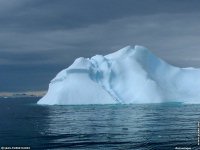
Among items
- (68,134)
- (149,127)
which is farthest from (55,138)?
(149,127)

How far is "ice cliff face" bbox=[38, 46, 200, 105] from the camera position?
97.8 metres

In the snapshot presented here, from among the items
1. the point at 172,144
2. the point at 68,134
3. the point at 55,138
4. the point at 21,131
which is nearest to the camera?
the point at 172,144

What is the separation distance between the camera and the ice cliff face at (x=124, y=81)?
97.8m

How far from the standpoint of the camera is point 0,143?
36.7 metres

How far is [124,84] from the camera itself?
334ft

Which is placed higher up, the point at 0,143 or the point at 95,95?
the point at 95,95

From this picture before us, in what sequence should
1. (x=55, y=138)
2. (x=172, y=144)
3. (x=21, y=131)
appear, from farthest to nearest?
1. (x=21, y=131)
2. (x=55, y=138)
3. (x=172, y=144)

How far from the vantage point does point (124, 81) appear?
4023 inches

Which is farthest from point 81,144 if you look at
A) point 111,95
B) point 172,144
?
point 111,95

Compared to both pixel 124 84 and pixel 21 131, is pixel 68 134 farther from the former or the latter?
pixel 124 84

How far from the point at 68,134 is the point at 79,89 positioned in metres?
55.1

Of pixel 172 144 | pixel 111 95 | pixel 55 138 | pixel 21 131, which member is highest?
pixel 111 95

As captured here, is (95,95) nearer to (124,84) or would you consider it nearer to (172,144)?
(124,84)

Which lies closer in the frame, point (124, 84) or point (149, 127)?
point (149, 127)
